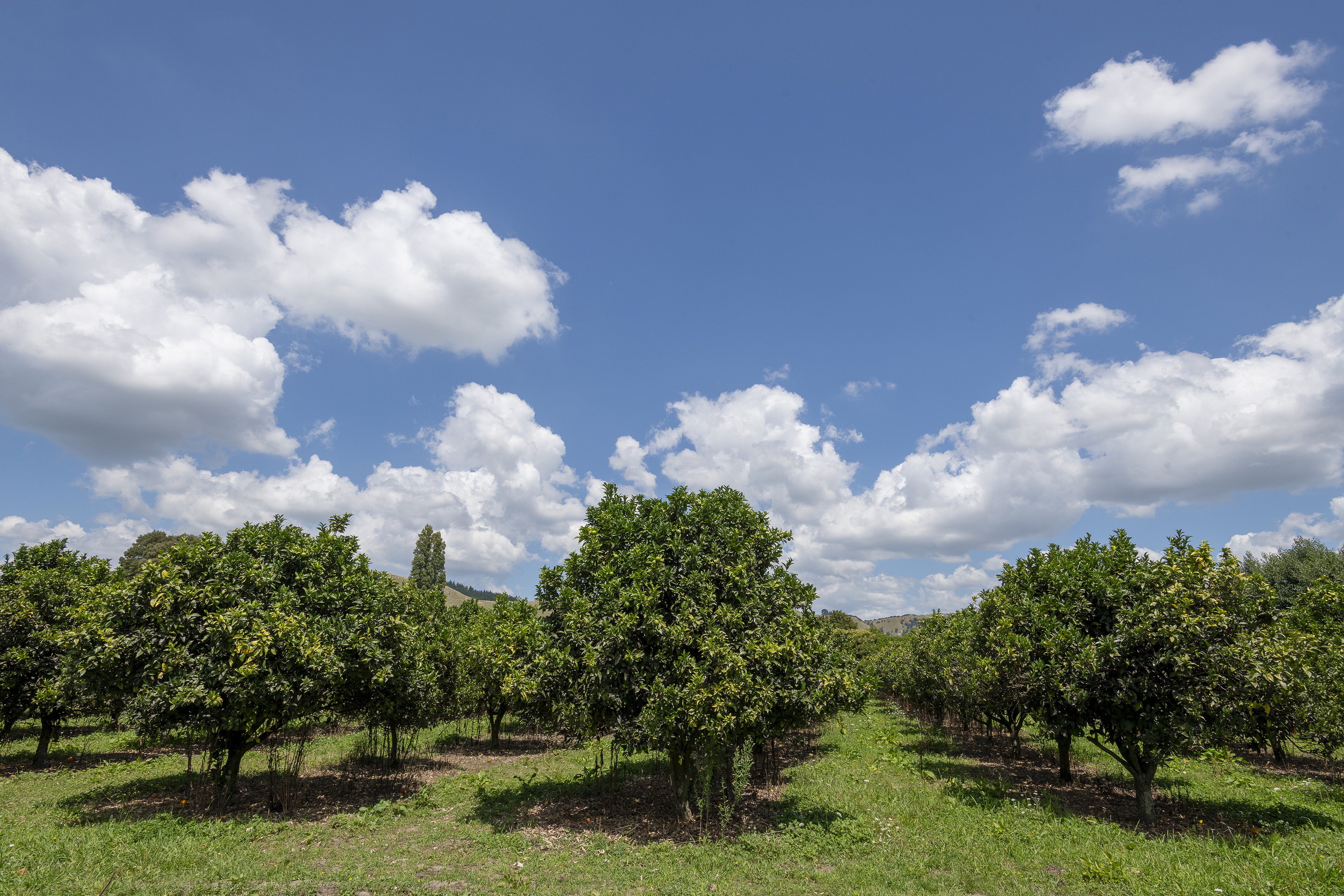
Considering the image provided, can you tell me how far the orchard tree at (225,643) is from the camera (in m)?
16.0

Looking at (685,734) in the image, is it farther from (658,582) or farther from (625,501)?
(625,501)

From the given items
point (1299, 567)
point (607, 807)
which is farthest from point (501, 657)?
point (1299, 567)

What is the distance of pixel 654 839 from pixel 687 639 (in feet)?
19.9

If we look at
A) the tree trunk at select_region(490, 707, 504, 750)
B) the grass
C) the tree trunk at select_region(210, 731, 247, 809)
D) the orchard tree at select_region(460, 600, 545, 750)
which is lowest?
the tree trunk at select_region(490, 707, 504, 750)

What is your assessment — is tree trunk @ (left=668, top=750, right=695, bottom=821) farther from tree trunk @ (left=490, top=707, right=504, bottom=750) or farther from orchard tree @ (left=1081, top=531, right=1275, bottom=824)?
tree trunk @ (left=490, top=707, right=504, bottom=750)

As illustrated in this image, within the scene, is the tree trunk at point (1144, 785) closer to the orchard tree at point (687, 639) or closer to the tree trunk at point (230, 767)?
the orchard tree at point (687, 639)

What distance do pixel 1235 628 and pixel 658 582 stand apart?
16.7 meters

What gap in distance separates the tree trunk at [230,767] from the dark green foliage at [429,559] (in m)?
80.2

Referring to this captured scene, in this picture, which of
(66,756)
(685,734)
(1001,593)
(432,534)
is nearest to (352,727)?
(66,756)

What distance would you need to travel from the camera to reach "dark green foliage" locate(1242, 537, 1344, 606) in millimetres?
49750

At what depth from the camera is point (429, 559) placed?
97.4 m

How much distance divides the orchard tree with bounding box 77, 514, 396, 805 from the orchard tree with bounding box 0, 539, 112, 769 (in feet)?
22.7

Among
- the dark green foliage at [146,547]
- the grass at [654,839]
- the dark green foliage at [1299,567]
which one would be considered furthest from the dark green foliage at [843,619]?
the dark green foliage at [146,547]

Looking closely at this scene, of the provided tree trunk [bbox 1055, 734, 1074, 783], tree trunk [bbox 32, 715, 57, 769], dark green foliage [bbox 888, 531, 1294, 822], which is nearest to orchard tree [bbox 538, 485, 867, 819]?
dark green foliage [bbox 888, 531, 1294, 822]
